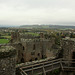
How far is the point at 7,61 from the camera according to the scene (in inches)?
227

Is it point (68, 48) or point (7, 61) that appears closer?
point (7, 61)

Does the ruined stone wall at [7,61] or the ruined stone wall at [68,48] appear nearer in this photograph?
the ruined stone wall at [7,61]

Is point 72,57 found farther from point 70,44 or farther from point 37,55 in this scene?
point 37,55

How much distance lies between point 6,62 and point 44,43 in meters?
20.1

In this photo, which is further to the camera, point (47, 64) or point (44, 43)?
point (44, 43)

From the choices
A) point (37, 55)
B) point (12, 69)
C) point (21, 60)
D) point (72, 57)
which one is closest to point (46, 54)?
point (37, 55)

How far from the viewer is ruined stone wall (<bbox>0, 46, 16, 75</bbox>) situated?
5.60 meters

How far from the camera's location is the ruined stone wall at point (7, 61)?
560 centimetres

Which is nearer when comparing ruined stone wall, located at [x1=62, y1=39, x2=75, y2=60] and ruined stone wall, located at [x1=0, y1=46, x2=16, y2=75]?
ruined stone wall, located at [x1=0, y1=46, x2=16, y2=75]

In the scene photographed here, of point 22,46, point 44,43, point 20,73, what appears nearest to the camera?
point 20,73

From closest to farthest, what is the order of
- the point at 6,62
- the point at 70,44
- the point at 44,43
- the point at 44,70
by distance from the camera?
the point at 6,62
the point at 44,70
the point at 70,44
the point at 44,43

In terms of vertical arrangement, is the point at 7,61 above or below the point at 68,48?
above

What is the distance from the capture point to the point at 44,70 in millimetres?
9969

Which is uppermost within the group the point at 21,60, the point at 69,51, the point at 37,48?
the point at 69,51
